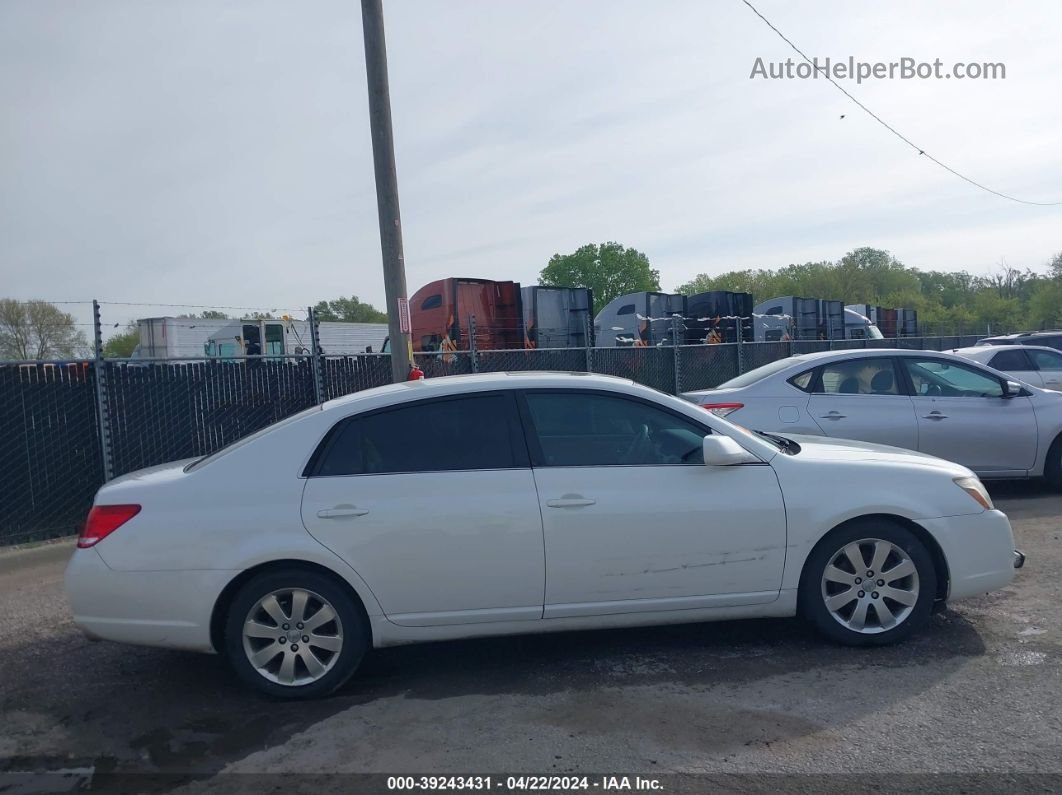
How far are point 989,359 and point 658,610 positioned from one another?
11.5 meters

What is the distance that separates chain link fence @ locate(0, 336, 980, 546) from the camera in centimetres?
886

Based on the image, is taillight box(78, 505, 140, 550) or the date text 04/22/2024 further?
taillight box(78, 505, 140, 550)

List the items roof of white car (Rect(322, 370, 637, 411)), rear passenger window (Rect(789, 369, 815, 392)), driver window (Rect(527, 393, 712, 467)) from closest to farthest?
driver window (Rect(527, 393, 712, 467))
roof of white car (Rect(322, 370, 637, 411))
rear passenger window (Rect(789, 369, 815, 392))

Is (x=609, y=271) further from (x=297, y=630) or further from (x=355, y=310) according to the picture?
(x=297, y=630)

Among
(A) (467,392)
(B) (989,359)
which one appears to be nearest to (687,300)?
(B) (989,359)

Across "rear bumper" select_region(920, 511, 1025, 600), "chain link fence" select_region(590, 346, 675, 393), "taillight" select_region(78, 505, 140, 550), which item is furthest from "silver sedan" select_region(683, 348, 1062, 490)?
"chain link fence" select_region(590, 346, 675, 393)

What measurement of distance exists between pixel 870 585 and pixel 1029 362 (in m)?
10.9

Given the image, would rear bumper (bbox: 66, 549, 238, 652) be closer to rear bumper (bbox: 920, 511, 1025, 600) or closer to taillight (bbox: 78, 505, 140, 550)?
taillight (bbox: 78, 505, 140, 550)

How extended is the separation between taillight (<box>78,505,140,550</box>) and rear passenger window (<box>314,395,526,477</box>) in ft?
3.15

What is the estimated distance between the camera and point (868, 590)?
4973 millimetres

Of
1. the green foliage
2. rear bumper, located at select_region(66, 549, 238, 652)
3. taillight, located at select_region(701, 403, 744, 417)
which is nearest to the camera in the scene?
rear bumper, located at select_region(66, 549, 238, 652)

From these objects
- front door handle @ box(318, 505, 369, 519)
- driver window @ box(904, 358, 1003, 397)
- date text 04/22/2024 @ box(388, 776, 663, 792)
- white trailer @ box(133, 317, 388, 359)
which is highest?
white trailer @ box(133, 317, 388, 359)

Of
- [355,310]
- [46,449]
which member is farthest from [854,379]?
[355,310]

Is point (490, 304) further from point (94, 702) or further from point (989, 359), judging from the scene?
point (94, 702)
